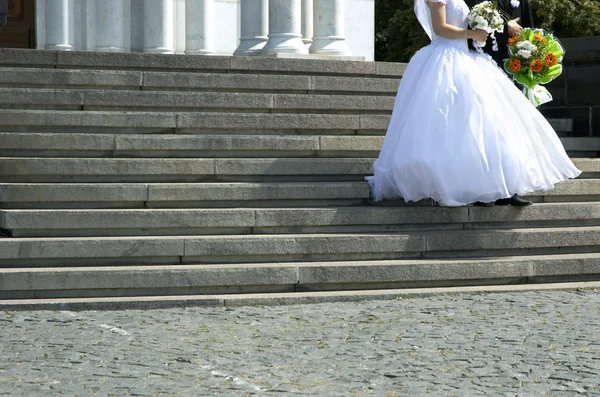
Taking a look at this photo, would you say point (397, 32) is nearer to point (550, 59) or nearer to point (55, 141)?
point (550, 59)

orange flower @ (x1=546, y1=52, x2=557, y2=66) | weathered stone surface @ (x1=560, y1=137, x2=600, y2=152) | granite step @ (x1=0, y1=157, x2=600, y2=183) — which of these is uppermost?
orange flower @ (x1=546, y1=52, x2=557, y2=66)

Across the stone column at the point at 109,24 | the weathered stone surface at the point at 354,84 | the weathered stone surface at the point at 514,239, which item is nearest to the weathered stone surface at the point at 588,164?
the weathered stone surface at the point at 514,239

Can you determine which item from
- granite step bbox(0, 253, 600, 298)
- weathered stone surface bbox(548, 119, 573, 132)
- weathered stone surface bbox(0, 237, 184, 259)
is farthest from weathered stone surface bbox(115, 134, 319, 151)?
weathered stone surface bbox(548, 119, 573, 132)

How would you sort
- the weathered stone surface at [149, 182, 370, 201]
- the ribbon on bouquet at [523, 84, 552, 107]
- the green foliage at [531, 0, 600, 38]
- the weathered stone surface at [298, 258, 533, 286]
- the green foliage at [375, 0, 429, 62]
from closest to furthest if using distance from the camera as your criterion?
the weathered stone surface at [298, 258, 533, 286]
the weathered stone surface at [149, 182, 370, 201]
the ribbon on bouquet at [523, 84, 552, 107]
the green foliage at [531, 0, 600, 38]
the green foliage at [375, 0, 429, 62]

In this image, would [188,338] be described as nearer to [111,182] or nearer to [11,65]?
[111,182]

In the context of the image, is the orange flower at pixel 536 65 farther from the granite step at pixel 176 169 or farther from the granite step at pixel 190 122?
the granite step at pixel 190 122

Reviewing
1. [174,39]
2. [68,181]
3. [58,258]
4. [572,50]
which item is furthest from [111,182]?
[174,39]

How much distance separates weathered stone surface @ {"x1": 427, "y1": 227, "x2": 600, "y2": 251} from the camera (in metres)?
9.30

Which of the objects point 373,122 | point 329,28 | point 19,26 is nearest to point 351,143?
point 373,122

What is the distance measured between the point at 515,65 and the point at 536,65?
0.59 feet

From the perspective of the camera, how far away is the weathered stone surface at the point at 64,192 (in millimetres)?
9094

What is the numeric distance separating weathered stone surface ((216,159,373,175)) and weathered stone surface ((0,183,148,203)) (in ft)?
3.23

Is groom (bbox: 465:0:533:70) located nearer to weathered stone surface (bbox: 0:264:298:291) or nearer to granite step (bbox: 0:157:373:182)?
granite step (bbox: 0:157:373:182)

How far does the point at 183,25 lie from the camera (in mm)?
17828
